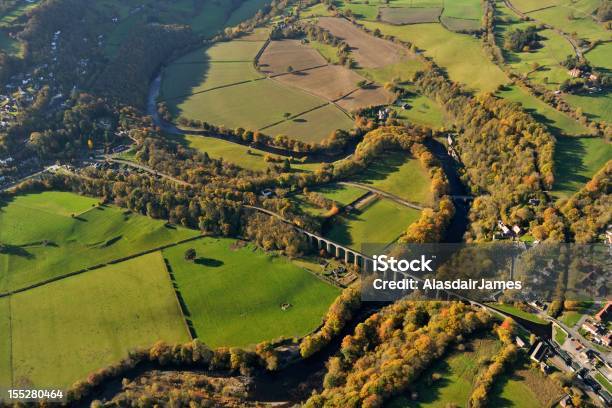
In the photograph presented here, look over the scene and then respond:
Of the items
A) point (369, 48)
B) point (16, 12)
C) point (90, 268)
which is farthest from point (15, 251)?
point (369, 48)

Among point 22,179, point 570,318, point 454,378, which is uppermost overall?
point 22,179

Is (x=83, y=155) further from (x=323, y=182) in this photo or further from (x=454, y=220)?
(x=454, y=220)

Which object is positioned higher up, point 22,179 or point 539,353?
point 22,179

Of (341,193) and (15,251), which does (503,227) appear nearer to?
(341,193)

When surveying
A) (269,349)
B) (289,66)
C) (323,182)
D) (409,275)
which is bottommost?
(269,349)

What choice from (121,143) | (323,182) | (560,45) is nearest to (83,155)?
(121,143)

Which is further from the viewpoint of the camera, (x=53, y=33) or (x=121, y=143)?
(x=53, y=33)

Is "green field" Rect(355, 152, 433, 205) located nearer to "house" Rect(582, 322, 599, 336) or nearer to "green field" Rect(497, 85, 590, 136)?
"green field" Rect(497, 85, 590, 136)
